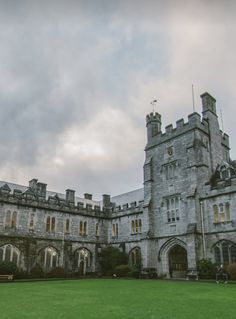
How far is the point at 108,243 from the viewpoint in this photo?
118 feet

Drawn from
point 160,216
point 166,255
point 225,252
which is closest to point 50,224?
point 160,216

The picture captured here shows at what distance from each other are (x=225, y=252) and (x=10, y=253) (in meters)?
19.2

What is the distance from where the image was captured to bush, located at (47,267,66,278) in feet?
93.8

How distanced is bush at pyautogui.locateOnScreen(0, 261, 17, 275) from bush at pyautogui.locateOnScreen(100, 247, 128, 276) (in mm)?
10362

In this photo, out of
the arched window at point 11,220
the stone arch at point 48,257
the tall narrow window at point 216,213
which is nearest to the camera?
the tall narrow window at point 216,213

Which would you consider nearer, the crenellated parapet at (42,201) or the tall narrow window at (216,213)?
the tall narrow window at (216,213)

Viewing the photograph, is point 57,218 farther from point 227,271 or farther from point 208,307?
point 208,307

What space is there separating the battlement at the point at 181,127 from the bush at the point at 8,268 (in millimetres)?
18562

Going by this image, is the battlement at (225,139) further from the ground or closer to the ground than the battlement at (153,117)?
closer to the ground

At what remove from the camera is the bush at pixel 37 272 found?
27737mm

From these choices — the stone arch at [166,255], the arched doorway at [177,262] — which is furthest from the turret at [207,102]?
the arched doorway at [177,262]

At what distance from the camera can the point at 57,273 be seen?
28.7 m

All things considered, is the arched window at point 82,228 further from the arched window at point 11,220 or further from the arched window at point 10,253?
the arched window at point 11,220

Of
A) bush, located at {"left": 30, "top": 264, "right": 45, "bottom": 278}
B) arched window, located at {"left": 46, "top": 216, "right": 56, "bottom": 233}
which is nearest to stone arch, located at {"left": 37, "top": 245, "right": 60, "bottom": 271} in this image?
bush, located at {"left": 30, "top": 264, "right": 45, "bottom": 278}
